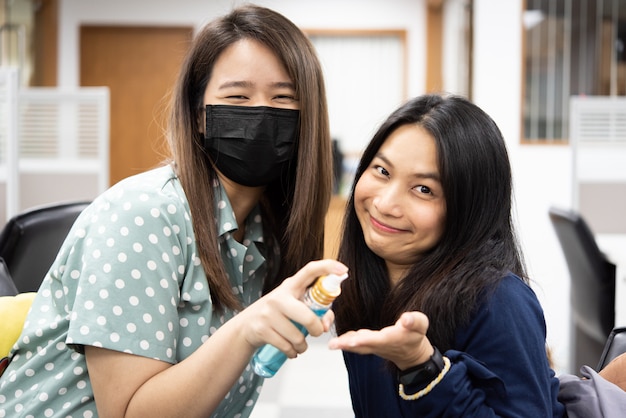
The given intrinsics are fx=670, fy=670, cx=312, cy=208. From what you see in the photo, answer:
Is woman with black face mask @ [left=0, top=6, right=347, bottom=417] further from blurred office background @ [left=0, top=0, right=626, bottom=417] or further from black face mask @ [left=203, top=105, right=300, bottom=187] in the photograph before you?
blurred office background @ [left=0, top=0, right=626, bottom=417]

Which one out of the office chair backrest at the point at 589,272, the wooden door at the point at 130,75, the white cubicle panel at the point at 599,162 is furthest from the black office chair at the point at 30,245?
the wooden door at the point at 130,75

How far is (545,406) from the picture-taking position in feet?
2.90

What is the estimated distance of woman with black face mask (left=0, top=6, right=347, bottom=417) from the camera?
3.07ft

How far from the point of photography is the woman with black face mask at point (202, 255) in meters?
0.94

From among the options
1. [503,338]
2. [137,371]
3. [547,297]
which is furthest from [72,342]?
[547,297]

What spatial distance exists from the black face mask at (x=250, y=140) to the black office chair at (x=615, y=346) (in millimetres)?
661

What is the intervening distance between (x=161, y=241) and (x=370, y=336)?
1.31 feet

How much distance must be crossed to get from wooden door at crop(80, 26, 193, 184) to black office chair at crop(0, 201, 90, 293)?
4.55m

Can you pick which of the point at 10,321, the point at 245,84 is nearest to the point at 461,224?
the point at 245,84

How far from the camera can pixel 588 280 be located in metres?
2.22

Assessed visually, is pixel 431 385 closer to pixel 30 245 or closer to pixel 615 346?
pixel 615 346

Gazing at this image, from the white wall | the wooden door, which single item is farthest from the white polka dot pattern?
the wooden door

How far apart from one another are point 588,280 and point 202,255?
1.59 meters

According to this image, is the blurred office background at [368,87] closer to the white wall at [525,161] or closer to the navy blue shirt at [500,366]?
the white wall at [525,161]
